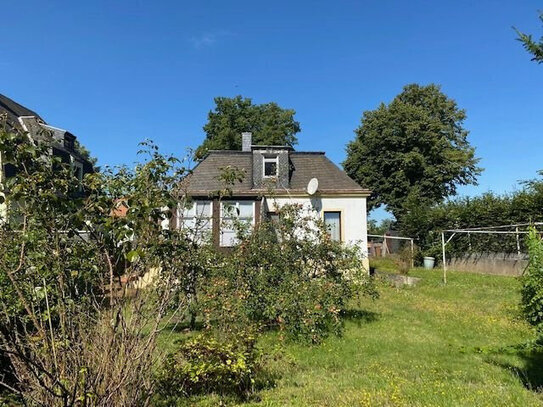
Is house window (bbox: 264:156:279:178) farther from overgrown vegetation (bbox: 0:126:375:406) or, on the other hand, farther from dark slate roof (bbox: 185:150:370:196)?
overgrown vegetation (bbox: 0:126:375:406)

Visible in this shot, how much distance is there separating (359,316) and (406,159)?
25423 millimetres

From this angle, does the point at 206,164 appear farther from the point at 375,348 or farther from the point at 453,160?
the point at 453,160

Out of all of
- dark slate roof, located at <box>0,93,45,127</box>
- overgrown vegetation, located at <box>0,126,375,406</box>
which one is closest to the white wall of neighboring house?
dark slate roof, located at <box>0,93,45,127</box>

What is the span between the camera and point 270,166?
70.4 ft

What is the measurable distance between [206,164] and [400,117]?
64.6ft

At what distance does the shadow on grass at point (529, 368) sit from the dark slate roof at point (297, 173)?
13.8m

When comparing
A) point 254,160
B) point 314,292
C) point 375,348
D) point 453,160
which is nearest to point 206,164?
point 254,160

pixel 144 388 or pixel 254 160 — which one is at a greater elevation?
pixel 254 160

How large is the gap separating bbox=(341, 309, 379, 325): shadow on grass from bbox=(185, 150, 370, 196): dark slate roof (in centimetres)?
1037

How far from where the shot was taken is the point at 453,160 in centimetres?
3375

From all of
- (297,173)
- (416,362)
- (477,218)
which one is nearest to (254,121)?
(297,173)

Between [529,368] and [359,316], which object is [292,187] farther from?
[529,368]

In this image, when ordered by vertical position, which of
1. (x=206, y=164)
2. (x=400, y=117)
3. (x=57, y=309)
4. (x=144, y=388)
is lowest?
(x=144, y=388)

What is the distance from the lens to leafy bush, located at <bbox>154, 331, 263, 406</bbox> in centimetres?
452
